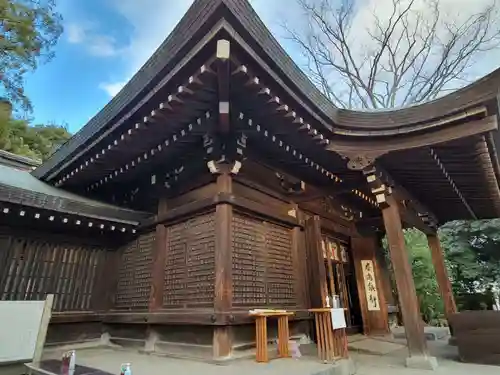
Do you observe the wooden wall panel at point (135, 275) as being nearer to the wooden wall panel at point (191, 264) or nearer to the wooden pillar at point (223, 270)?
the wooden wall panel at point (191, 264)

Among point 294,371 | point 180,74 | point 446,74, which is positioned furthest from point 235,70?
point 446,74

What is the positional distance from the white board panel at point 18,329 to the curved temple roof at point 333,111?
2.37 metres

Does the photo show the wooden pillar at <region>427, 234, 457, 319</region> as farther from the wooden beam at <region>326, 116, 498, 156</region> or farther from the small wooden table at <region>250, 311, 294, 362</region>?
the small wooden table at <region>250, 311, 294, 362</region>

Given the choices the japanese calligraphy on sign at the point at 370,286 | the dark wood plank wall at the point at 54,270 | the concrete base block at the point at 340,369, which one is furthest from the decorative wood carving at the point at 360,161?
the dark wood plank wall at the point at 54,270

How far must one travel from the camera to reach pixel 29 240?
5102mm

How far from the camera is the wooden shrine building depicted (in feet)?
11.4

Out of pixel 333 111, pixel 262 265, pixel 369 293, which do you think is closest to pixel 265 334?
pixel 262 265

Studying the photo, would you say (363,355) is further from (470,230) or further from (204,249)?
(470,230)

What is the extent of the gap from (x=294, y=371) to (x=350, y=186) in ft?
10.4

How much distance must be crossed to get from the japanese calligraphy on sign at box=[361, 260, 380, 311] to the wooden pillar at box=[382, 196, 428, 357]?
2.59 m

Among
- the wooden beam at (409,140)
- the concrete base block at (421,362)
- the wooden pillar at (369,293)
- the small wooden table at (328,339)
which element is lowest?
the concrete base block at (421,362)

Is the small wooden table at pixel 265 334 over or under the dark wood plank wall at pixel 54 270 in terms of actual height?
under

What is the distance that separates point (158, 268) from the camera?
4875mm

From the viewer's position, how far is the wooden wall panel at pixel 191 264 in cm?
415
